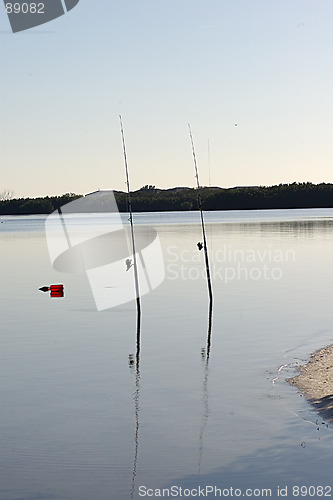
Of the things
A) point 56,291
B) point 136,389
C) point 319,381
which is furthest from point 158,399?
point 56,291

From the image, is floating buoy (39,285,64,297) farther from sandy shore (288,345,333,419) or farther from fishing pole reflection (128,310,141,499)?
sandy shore (288,345,333,419)

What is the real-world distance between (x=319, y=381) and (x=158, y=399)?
3.51 m

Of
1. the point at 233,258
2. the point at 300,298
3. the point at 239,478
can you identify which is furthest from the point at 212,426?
the point at 233,258

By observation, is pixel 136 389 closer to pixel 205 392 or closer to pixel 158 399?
pixel 158 399

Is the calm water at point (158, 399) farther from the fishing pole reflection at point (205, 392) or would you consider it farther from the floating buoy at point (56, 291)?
the floating buoy at point (56, 291)

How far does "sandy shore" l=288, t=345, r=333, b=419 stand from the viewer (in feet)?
47.6

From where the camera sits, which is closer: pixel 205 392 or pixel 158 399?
pixel 158 399

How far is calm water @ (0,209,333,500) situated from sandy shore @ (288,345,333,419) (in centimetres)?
30

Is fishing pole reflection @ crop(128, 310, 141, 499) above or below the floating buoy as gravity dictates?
below

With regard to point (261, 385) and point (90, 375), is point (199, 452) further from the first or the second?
point (90, 375)

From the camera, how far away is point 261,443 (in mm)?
12617

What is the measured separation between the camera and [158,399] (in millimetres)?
15734

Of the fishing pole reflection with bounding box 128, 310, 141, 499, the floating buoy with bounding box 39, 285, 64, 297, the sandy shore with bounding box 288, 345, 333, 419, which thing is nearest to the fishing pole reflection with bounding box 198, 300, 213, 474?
the fishing pole reflection with bounding box 128, 310, 141, 499

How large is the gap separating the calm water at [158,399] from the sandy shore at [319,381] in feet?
1.00
